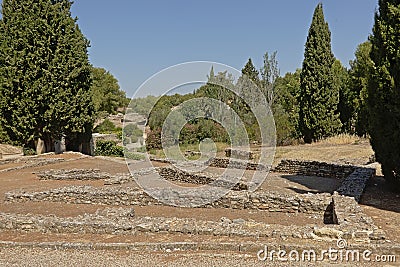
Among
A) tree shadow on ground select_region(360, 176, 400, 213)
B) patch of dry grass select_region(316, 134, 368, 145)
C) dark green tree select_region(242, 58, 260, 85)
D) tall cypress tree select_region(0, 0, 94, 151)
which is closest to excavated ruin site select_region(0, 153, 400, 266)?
tree shadow on ground select_region(360, 176, 400, 213)

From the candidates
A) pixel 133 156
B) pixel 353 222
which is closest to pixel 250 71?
pixel 133 156

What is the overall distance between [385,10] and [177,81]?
5911 millimetres

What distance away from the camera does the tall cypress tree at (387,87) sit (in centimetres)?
957

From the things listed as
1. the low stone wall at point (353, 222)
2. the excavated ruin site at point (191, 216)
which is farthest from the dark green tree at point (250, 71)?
the low stone wall at point (353, 222)

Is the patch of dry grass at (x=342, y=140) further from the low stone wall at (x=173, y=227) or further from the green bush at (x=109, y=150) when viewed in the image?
the low stone wall at (x=173, y=227)

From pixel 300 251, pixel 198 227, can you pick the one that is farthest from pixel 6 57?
pixel 300 251

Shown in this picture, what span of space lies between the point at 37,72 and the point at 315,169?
55.2ft

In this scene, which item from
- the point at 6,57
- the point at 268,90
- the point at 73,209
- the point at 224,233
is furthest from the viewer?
the point at 268,90

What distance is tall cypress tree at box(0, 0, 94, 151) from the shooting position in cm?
2241

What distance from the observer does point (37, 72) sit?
22547 millimetres

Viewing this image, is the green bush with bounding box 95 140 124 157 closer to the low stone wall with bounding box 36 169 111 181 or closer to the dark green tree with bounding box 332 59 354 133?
the low stone wall with bounding box 36 169 111 181

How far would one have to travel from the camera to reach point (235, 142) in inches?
926

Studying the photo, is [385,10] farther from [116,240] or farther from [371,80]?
[116,240]

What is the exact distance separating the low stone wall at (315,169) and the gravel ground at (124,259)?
9689 millimetres
